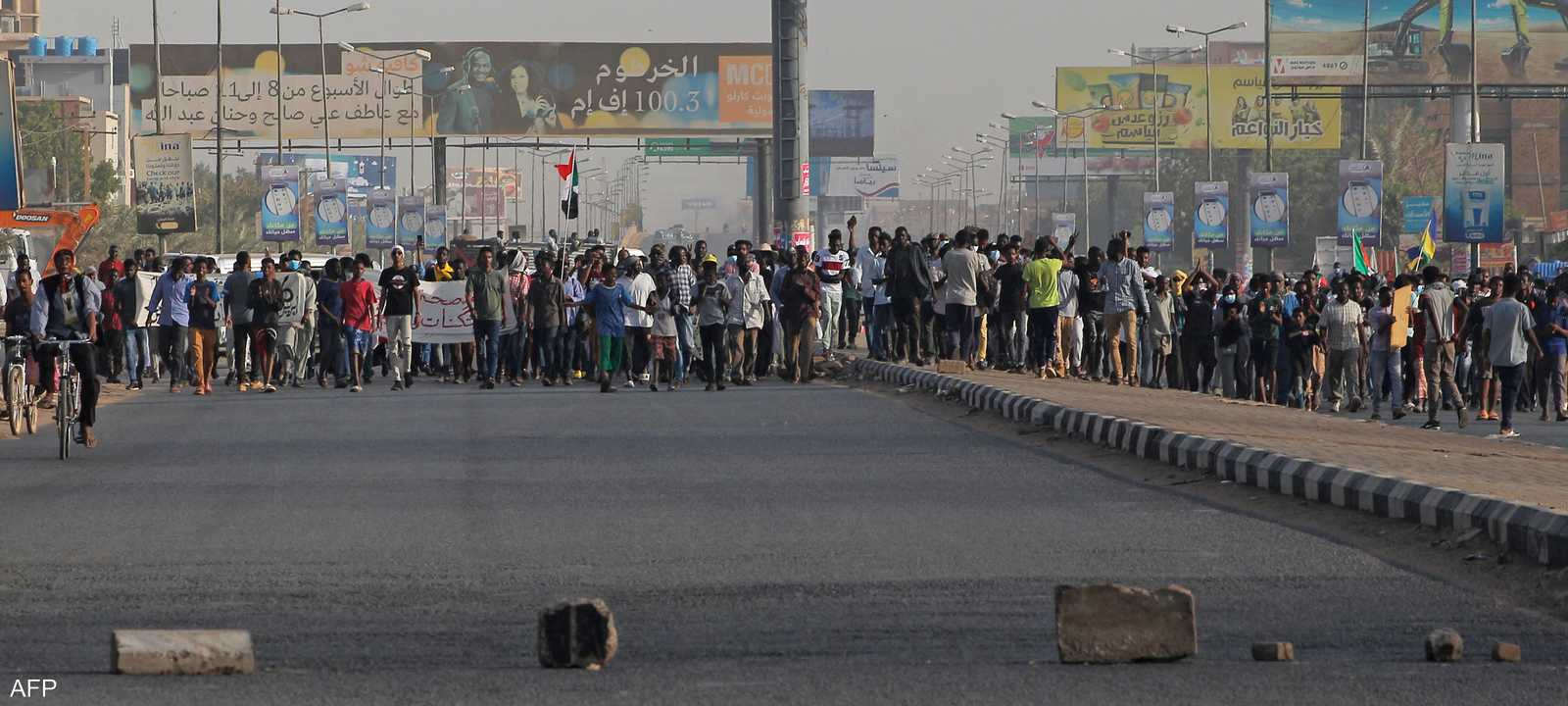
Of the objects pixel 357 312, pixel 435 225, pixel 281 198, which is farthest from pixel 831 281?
pixel 435 225

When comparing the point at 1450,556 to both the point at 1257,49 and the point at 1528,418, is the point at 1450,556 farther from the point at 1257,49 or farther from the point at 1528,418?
the point at 1257,49

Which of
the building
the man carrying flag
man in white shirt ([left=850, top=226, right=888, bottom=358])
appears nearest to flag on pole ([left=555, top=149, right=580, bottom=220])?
the man carrying flag

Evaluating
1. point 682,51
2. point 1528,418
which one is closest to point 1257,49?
point 682,51

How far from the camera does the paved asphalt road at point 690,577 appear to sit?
6.97 meters

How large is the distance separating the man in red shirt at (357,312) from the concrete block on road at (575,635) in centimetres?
1892

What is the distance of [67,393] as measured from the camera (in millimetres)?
16109

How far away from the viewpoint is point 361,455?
16094mm

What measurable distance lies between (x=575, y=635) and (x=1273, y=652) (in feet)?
7.63

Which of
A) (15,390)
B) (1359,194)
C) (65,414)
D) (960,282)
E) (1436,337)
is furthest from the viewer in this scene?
(1359,194)

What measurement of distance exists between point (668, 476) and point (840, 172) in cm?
14554

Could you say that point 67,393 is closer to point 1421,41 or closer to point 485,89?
point 485,89

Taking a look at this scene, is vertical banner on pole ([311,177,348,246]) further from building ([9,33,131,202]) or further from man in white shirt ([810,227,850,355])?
building ([9,33,131,202])

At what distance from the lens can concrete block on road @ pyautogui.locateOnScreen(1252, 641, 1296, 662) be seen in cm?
729

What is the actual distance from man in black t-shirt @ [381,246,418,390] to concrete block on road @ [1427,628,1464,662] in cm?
1914
